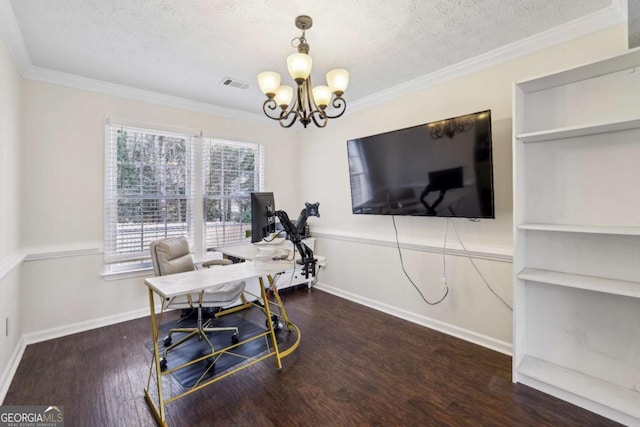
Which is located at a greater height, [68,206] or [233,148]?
[233,148]

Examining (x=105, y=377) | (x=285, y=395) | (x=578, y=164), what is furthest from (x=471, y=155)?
(x=105, y=377)

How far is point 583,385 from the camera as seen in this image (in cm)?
198

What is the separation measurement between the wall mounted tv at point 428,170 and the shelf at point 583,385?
114cm

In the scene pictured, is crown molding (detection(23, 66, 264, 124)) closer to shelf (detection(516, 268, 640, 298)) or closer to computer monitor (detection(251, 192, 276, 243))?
computer monitor (detection(251, 192, 276, 243))

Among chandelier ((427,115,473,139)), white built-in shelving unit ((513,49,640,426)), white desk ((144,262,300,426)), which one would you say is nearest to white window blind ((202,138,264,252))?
white desk ((144,262,300,426))

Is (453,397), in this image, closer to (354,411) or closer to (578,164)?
(354,411)

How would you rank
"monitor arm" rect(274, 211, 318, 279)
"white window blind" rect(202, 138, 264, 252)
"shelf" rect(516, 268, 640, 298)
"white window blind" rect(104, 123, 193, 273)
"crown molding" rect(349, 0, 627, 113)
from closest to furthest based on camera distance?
"shelf" rect(516, 268, 640, 298)
"crown molding" rect(349, 0, 627, 113)
"monitor arm" rect(274, 211, 318, 279)
"white window blind" rect(104, 123, 193, 273)
"white window blind" rect(202, 138, 264, 252)

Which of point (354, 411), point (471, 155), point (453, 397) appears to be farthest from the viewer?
point (471, 155)

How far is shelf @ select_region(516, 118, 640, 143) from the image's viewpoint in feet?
5.94

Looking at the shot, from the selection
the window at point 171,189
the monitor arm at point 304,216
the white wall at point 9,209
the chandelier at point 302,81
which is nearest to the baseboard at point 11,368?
the white wall at point 9,209

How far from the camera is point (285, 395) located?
6.75ft

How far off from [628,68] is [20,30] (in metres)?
4.15

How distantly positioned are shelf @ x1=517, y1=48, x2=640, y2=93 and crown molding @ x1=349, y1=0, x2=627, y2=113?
0.38m

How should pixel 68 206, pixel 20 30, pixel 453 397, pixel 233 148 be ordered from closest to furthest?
1. pixel 453 397
2. pixel 20 30
3. pixel 68 206
4. pixel 233 148
